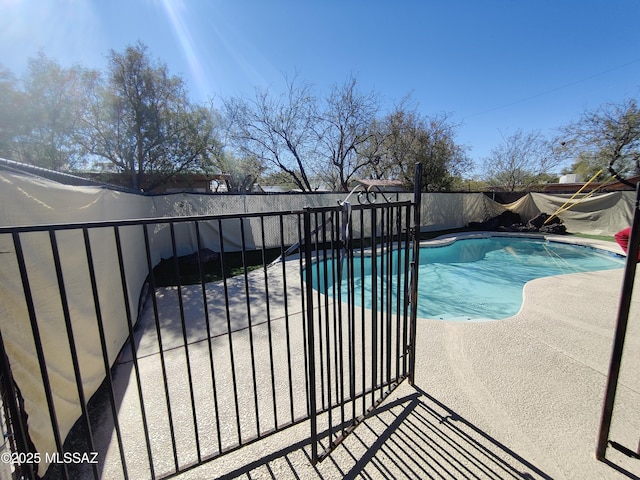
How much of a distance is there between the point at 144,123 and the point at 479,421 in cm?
1114

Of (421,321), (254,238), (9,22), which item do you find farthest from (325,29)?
(9,22)

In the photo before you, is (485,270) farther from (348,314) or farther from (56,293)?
(56,293)

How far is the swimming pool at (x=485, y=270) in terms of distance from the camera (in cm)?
490

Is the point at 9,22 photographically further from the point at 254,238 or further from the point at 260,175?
the point at 254,238

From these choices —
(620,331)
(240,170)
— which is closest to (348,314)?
(620,331)

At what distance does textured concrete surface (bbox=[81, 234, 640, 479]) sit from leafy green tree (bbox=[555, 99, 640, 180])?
10298 millimetres

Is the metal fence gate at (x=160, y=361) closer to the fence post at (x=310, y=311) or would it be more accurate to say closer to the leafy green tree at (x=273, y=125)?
the fence post at (x=310, y=311)

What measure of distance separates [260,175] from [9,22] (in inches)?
353

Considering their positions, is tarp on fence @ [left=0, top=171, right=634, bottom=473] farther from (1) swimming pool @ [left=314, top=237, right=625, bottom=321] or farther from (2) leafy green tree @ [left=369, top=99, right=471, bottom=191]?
(2) leafy green tree @ [left=369, top=99, right=471, bottom=191]

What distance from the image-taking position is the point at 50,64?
31.3ft

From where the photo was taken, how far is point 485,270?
22.5ft

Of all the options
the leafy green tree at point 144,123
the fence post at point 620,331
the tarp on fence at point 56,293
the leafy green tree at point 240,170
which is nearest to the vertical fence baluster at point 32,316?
the tarp on fence at point 56,293

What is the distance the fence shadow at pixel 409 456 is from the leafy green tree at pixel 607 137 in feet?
41.1

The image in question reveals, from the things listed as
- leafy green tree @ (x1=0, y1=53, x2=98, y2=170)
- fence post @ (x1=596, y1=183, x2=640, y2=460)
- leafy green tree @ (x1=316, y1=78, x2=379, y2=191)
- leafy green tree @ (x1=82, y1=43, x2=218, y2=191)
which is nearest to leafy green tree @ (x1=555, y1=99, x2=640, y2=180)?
leafy green tree @ (x1=316, y1=78, x2=379, y2=191)
